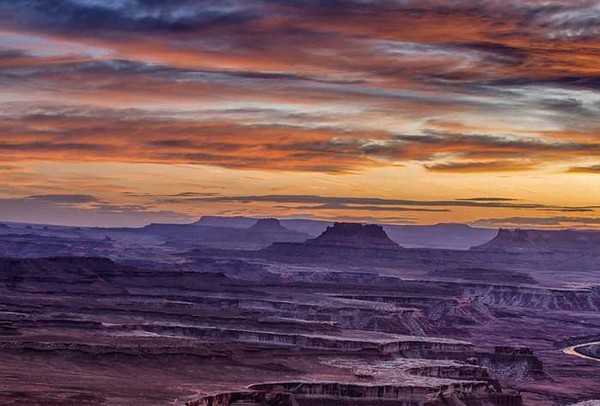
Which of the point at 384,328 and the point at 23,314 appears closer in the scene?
the point at 23,314

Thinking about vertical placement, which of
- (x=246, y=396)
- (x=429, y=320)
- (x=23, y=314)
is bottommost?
(x=429, y=320)

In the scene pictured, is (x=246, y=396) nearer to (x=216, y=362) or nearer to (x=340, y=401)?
(x=340, y=401)

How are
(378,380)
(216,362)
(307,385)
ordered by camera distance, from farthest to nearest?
(216,362)
(378,380)
(307,385)

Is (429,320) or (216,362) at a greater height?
(216,362)

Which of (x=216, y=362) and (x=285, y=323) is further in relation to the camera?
(x=285, y=323)

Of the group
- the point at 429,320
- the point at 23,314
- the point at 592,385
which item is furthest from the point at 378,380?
the point at 429,320

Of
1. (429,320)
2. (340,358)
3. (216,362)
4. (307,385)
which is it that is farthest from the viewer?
(429,320)

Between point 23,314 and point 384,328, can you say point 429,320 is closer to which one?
point 384,328

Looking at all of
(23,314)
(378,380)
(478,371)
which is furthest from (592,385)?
(23,314)

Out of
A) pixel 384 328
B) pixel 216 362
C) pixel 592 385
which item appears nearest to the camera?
pixel 216 362
